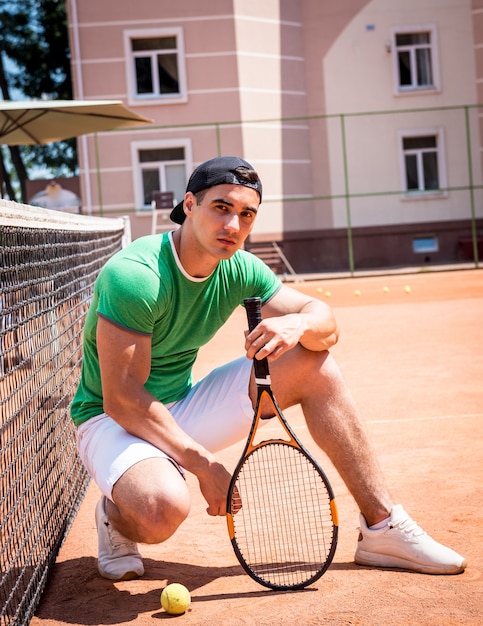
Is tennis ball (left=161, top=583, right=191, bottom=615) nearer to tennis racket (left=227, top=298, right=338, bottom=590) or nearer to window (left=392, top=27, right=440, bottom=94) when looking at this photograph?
tennis racket (left=227, top=298, right=338, bottom=590)

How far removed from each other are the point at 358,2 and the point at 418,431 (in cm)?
2131

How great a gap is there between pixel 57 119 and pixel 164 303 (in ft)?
35.5

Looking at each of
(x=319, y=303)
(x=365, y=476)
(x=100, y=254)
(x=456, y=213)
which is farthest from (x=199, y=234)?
(x=456, y=213)

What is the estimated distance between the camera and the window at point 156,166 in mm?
24281

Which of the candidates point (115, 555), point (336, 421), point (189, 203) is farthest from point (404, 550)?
point (189, 203)

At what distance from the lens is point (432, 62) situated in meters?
25.5

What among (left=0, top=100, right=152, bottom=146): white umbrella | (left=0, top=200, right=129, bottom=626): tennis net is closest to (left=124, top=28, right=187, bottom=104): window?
(left=0, top=100, right=152, bottom=146): white umbrella

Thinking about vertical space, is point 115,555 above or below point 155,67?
below

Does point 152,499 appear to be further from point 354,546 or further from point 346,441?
point 354,546

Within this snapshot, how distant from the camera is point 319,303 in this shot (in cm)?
379

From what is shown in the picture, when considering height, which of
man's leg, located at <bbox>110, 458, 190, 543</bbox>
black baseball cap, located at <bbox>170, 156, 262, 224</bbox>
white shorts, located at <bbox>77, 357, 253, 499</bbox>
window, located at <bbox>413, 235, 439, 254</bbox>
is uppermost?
black baseball cap, located at <bbox>170, 156, 262, 224</bbox>

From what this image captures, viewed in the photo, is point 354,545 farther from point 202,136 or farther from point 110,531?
point 202,136

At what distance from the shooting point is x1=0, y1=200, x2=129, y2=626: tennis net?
3412mm

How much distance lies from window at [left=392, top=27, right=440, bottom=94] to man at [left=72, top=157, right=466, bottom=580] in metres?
22.8
